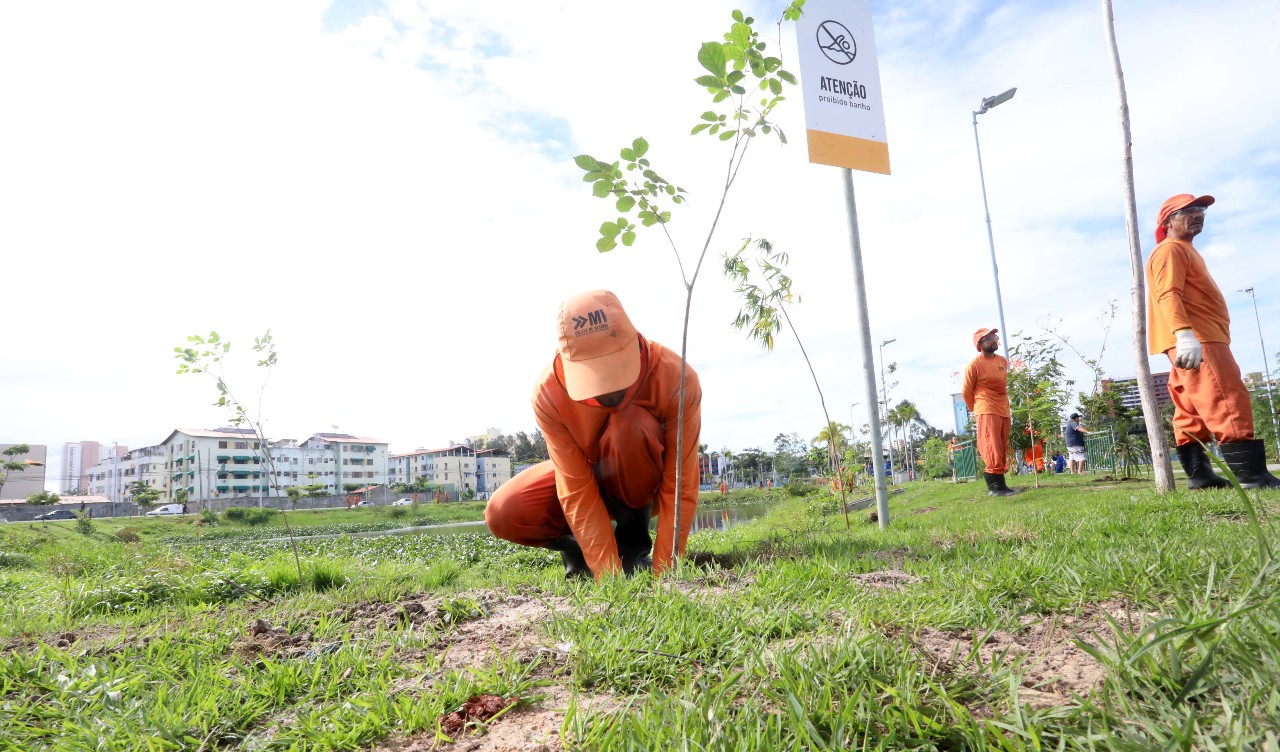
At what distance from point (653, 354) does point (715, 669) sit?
2.09 m

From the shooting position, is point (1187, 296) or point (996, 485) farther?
point (996, 485)

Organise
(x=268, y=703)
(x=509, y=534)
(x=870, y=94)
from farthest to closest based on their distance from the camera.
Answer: (x=870, y=94), (x=509, y=534), (x=268, y=703)

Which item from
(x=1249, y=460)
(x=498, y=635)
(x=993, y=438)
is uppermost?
(x=993, y=438)

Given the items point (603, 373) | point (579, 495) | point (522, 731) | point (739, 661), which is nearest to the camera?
point (522, 731)

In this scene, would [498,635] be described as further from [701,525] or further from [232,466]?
[232,466]

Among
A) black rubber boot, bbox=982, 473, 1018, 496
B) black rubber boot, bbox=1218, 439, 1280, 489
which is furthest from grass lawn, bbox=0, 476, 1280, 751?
black rubber boot, bbox=982, 473, 1018, 496

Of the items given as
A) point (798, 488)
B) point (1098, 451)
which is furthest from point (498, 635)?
point (798, 488)

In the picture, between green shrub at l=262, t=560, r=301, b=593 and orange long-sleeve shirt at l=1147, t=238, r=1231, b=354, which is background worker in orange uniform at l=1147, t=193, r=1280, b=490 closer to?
orange long-sleeve shirt at l=1147, t=238, r=1231, b=354

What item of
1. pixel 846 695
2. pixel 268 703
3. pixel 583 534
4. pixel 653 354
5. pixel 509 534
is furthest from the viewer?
pixel 509 534

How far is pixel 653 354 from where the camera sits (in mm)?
3426

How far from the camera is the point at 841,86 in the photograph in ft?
16.3

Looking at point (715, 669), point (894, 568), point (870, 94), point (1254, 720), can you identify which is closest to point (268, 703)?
point (715, 669)

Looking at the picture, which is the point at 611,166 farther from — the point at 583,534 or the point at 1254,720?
the point at 1254,720

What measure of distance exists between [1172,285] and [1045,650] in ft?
15.1
